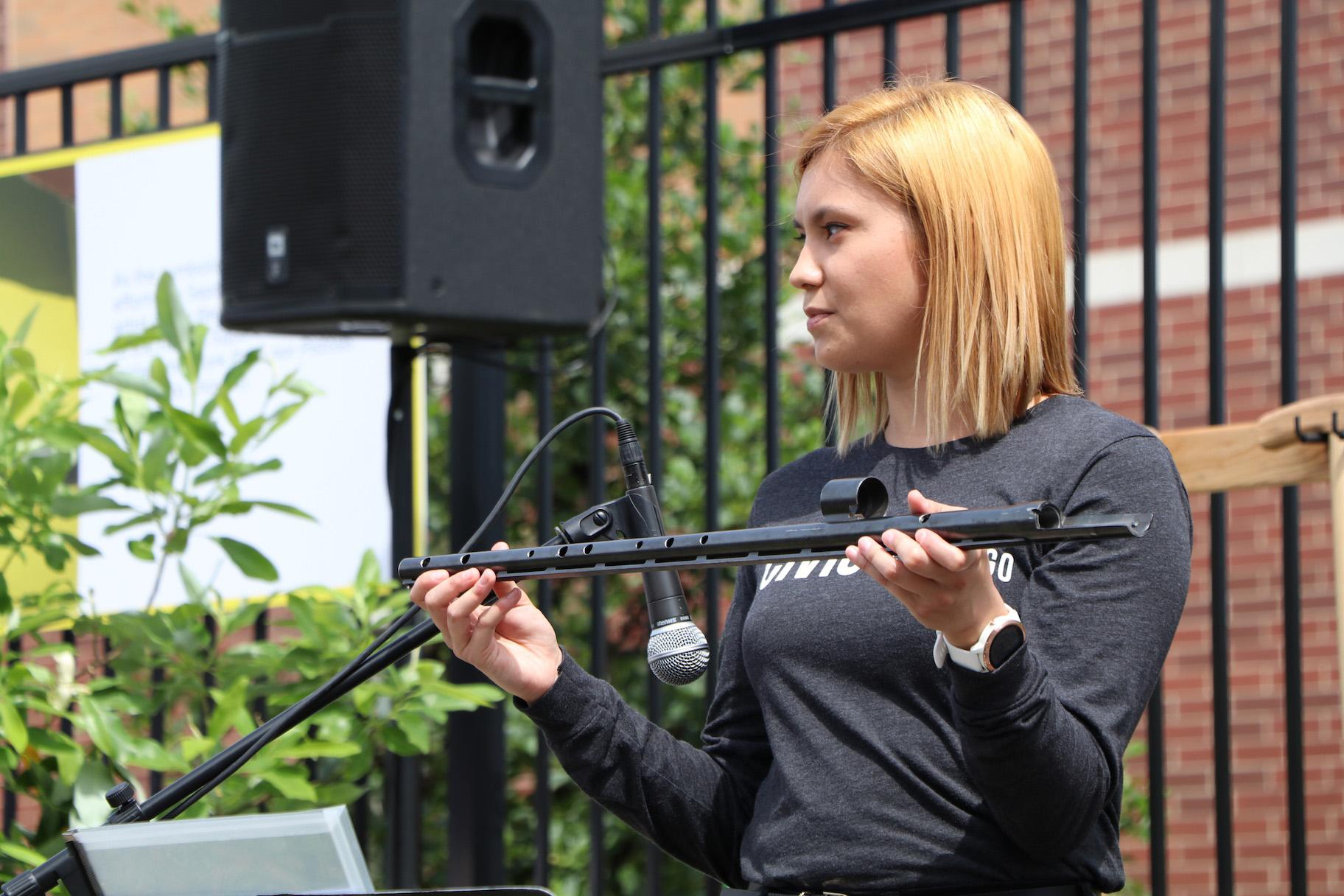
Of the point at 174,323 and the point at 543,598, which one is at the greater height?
the point at 174,323

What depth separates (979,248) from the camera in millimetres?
1701

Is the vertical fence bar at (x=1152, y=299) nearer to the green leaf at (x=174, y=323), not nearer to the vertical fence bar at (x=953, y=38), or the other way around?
the vertical fence bar at (x=953, y=38)

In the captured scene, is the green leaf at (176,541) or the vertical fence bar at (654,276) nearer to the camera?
the green leaf at (176,541)

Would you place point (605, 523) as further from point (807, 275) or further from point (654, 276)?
point (654, 276)

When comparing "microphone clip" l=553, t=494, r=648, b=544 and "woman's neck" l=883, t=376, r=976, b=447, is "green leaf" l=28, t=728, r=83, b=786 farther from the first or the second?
"woman's neck" l=883, t=376, r=976, b=447

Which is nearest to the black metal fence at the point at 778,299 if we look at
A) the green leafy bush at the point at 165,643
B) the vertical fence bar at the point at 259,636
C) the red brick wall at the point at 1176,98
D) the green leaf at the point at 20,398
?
the vertical fence bar at the point at 259,636

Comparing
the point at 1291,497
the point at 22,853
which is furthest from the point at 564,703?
the point at 1291,497

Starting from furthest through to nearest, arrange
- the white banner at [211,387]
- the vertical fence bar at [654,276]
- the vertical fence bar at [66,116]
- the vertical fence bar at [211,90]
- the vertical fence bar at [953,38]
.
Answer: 1. the vertical fence bar at [66,116]
2. the vertical fence bar at [211,90]
3. the white banner at [211,387]
4. the vertical fence bar at [654,276]
5. the vertical fence bar at [953,38]

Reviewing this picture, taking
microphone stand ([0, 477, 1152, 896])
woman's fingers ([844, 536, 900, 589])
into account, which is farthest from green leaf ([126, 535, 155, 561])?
woman's fingers ([844, 536, 900, 589])

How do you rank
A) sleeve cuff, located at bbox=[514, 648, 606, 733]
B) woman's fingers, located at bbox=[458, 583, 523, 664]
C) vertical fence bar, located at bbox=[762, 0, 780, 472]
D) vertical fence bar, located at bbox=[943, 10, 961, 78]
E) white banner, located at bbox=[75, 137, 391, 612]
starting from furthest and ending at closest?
1. white banner, located at bbox=[75, 137, 391, 612]
2. vertical fence bar, located at bbox=[762, 0, 780, 472]
3. vertical fence bar, located at bbox=[943, 10, 961, 78]
4. sleeve cuff, located at bbox=[514, 648, 606, 733]
5. woman's fingers, located at bbox=[458, 583, 523, 664]

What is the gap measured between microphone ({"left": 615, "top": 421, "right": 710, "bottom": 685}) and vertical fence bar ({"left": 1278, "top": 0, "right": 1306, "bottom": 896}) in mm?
1361

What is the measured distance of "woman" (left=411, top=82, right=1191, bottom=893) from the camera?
1.50 meters

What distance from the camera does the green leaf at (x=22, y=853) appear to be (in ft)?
7.73

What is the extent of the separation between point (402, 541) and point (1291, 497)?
1689 millimetres
